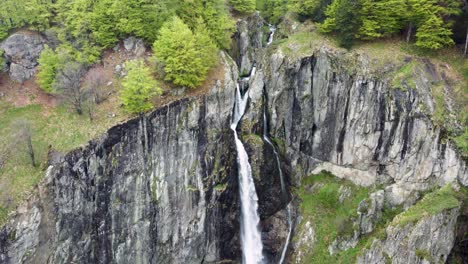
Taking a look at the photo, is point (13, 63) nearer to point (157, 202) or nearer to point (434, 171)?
point (157, 202)

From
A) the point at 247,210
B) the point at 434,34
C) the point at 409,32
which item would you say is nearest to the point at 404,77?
the point at 434,34

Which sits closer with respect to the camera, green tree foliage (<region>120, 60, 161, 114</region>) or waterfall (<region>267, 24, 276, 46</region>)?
green tree foliage (<region>120, 60, 161, 114</region>)

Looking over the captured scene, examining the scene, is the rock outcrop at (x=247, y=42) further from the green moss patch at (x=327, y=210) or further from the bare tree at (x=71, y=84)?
the bare tree at (x=71, y=84)

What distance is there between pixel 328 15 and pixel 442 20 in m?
10.3

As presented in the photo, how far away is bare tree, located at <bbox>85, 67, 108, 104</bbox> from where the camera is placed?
3322 cm

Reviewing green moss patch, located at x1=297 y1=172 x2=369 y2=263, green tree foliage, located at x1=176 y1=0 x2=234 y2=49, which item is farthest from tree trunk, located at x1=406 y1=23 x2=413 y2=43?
green tree foliage, located at x1=176 y1=0 x2=234 y2=49

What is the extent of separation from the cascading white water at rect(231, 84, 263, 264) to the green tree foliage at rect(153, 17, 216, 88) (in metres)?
5.68

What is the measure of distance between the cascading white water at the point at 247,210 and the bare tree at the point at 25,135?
55.8ft

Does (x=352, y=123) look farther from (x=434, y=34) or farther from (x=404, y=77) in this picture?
(x=434, y=34)

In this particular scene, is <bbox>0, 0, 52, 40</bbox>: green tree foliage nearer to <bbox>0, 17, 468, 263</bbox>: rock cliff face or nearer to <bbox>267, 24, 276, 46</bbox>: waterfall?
<bbox>0, 17, 468, 263</bbox>: rock cliff face

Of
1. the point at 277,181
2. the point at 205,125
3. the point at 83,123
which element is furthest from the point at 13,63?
the point at 277,181

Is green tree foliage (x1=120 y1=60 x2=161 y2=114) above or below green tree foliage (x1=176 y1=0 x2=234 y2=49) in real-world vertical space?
below

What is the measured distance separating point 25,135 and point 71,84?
5.71 metres

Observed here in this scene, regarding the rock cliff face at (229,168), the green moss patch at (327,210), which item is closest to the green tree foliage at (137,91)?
the rock cliff face at (229,168)
